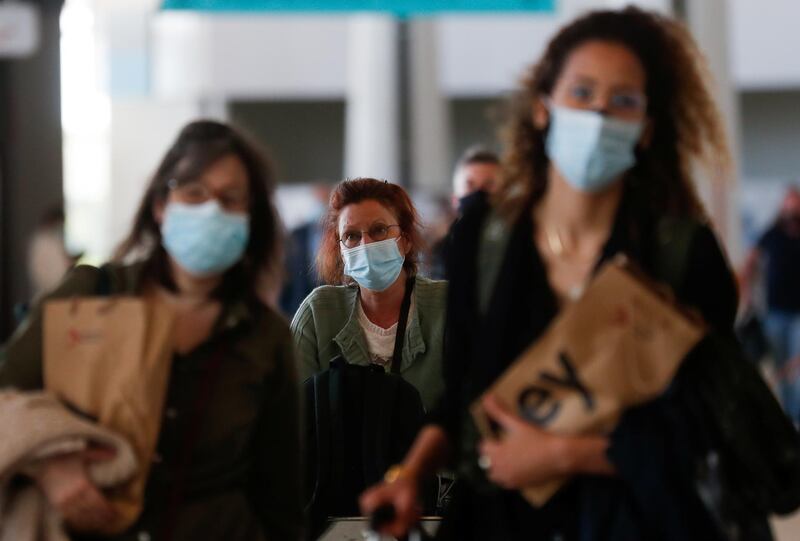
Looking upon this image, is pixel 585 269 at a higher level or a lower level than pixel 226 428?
higher

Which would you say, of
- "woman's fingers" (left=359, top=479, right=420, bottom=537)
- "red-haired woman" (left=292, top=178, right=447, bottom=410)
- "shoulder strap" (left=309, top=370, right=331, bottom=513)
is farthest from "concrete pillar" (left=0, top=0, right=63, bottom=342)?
"woman's fingers" (left=359, top=479, right=420, bottom=537)

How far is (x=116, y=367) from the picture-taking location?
221 centimetres

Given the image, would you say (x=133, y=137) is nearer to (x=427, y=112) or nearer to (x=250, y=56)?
(x=250, y=56)

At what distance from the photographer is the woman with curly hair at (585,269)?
2008 mm

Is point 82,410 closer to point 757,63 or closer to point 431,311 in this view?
point 431,311

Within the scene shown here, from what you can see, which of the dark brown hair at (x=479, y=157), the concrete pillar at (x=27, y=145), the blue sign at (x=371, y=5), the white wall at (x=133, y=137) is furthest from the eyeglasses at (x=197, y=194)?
the white wall at (x=133, y=137)

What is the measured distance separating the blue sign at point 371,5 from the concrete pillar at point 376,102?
6.36 m

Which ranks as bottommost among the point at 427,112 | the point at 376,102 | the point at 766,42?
the point at 427,112

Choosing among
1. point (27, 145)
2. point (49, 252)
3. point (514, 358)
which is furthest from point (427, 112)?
point (514, 358)

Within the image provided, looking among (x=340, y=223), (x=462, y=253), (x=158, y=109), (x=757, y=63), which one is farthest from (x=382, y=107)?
(x=462, y=253)

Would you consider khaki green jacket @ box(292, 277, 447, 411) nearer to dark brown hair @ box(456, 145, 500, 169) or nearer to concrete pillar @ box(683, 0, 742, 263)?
dark brown hair @ box(456, 145, 500, 169)

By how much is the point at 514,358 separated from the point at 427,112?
42.5ft

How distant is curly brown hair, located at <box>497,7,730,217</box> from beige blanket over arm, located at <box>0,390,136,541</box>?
2.59ft

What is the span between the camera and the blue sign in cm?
748
